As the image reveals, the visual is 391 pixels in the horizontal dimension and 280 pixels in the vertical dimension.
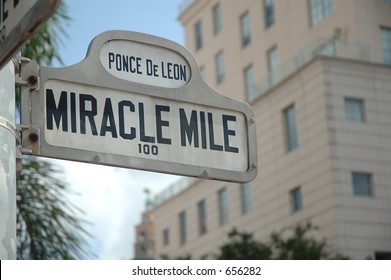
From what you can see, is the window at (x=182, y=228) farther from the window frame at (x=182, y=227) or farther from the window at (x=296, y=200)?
the window at (x=296, y=200)

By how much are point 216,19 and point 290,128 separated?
13258 millimetres

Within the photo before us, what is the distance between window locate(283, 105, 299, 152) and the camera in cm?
4712

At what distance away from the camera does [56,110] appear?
15.4 feet

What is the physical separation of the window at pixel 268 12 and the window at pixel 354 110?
27.9 ft

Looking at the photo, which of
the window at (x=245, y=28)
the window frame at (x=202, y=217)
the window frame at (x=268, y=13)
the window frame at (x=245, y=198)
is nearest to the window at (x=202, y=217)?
the window frame at (x=202, y=217)

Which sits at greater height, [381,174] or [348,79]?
[348,79]

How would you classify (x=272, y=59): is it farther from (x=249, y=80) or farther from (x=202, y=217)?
(x=202, y=217)

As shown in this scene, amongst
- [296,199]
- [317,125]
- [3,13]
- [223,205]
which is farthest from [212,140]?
[223,205]

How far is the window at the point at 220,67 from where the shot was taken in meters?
57.4

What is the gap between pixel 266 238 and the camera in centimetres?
4794

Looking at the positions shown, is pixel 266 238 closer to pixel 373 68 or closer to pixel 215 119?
pixel 373 68
